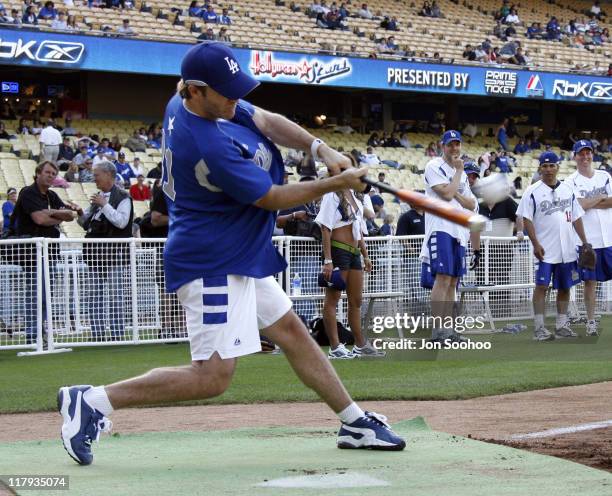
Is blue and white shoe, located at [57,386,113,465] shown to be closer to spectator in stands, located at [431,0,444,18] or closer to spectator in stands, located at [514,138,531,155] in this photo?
spectator in stands, located at [514,138,531,155]

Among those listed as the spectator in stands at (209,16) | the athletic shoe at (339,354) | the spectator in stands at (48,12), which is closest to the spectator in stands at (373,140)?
the spectator in stands at (209,16)

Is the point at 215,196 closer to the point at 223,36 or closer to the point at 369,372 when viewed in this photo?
the point at 369,372

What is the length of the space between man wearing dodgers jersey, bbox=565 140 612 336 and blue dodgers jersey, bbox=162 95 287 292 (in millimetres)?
8186

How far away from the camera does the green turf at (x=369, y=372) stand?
8256mm

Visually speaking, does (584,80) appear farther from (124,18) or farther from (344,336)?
(344,336)

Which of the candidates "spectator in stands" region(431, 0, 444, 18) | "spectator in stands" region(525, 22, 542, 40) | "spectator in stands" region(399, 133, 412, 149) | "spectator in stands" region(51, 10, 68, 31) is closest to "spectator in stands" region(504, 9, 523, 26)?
"spectator in stands" region(525, 22, 542, 40)

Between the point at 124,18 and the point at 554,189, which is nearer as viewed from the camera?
the point at 554,189

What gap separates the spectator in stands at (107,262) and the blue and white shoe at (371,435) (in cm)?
705

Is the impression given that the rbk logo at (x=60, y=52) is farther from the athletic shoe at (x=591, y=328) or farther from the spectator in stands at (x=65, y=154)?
the athletic shoe at (x=591, y=328)

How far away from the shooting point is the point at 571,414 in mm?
7035

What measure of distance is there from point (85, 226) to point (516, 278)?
20.4 feet

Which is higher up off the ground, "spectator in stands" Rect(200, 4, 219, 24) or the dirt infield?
the dirt infield

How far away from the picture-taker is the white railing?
1190 cm

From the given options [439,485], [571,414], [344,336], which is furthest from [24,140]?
[439,485]
